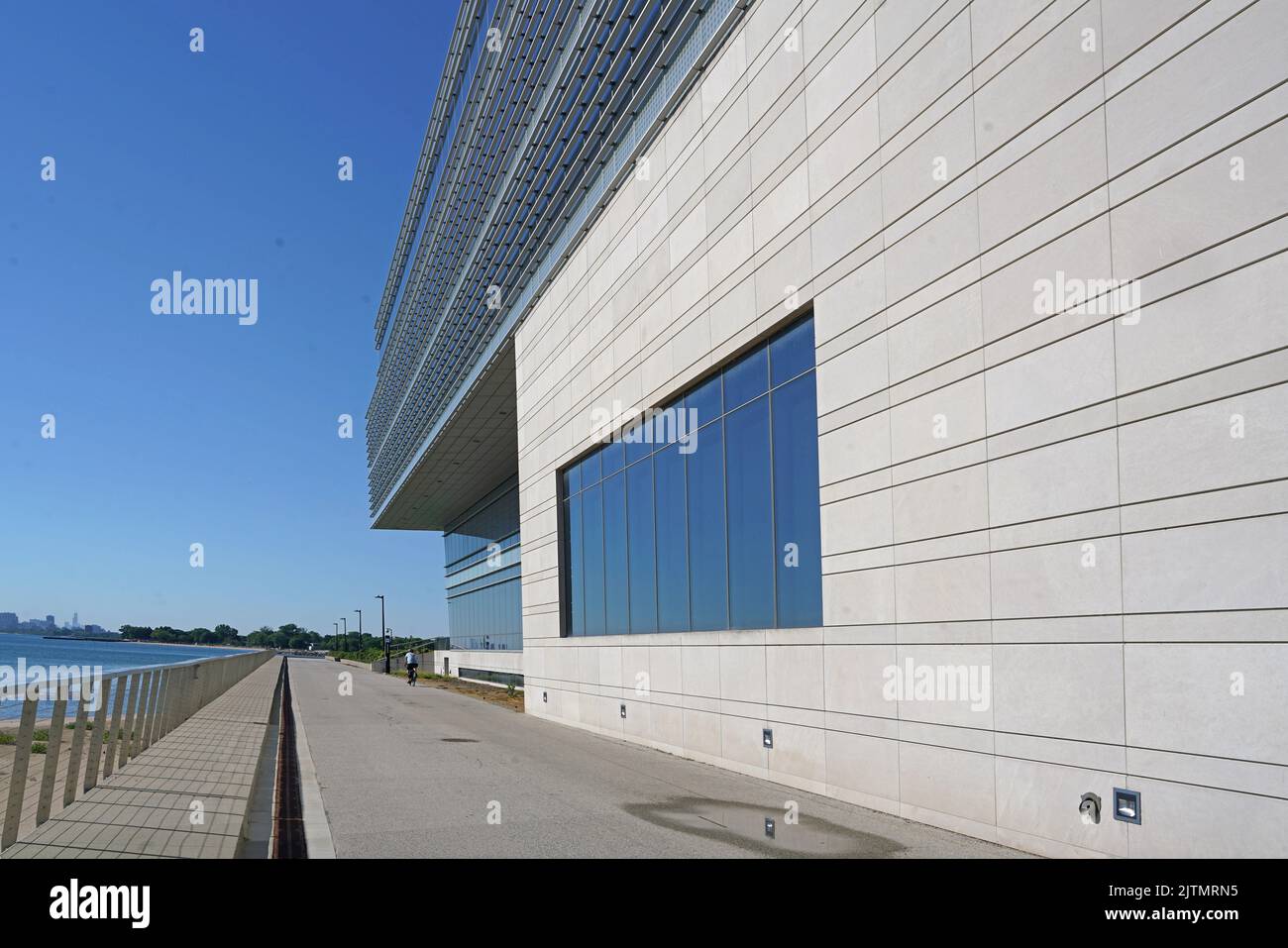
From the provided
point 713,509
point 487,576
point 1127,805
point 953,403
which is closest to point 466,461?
point 487,576

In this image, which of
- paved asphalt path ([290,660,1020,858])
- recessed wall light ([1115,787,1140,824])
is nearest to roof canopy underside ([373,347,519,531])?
A: paved asphalt path ([290,660,1020,858])

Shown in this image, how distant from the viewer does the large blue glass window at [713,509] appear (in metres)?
13.2

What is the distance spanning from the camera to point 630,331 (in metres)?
19.4

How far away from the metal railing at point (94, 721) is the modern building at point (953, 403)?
7697 millimetres

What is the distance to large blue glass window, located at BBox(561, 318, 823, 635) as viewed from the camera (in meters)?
13.2

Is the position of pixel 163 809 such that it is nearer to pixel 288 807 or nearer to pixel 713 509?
pixel 288 807

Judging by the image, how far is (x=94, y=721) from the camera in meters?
10.5

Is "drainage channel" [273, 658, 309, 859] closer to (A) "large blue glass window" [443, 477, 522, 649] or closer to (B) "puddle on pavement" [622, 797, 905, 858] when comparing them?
(B) "puddle on pavement" [622, 797, 905, 858]

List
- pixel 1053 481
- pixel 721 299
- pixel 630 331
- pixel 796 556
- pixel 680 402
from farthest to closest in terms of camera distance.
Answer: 1. pixel 630 331
2. pixel 680 402
3. pixel 721 299
4. pixel 796 556
5. pixel 1053 481

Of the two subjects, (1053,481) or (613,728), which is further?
(613,728)

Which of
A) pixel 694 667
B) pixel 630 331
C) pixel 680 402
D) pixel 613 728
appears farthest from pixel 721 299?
pixel 613 728

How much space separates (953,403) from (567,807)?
5.81 m

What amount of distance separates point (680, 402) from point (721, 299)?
8.61ft
